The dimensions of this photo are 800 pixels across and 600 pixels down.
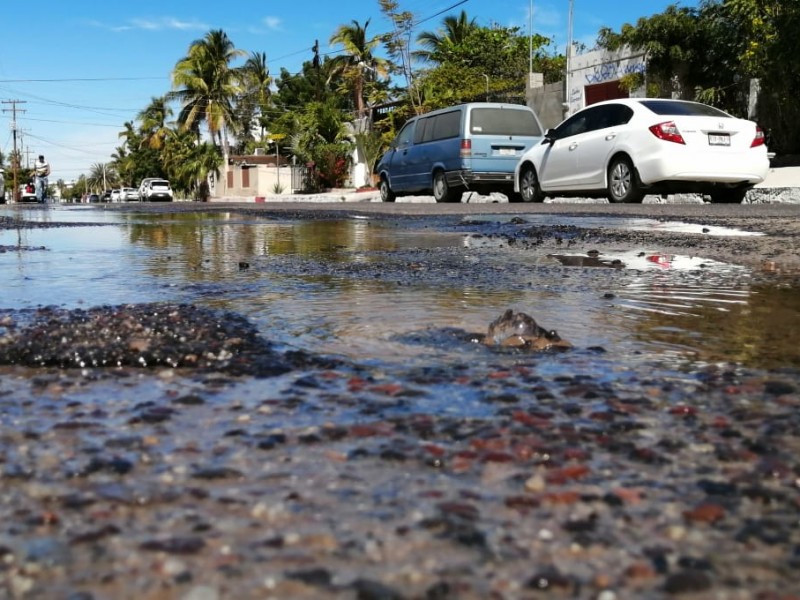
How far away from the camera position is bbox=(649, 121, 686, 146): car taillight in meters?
10.6

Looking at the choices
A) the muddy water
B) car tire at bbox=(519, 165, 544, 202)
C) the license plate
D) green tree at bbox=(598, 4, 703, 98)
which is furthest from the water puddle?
green tree at bbox=(598, 4, 703, 98)

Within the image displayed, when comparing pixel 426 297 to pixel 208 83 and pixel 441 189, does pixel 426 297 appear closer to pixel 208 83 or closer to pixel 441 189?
pixel 441 189

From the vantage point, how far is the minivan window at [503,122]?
50.2 ft

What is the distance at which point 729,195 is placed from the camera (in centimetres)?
1196

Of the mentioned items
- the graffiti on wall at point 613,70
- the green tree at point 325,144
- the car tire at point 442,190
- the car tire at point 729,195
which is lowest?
the car tire at point 729,195

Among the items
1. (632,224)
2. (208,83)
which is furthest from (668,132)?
(208,83)

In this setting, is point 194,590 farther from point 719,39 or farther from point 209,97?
point 209,97

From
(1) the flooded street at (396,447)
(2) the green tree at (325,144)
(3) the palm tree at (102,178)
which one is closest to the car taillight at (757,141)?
(1) the flooded street at (396,447)

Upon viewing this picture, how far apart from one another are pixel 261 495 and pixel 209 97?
56283 mm

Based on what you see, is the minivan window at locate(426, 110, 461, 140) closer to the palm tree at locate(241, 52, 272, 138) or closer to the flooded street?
the flooded street

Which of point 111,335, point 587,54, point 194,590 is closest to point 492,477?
point 194,590

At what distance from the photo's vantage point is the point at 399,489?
47.9 inches

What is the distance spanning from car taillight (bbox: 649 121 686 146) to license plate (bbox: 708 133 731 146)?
16.2 inches

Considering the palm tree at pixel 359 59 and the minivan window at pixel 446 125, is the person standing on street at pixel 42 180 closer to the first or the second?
the palm tree at pixel 359 59
